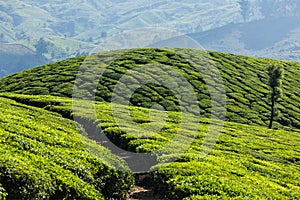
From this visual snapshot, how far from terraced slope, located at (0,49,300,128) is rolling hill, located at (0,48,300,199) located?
40cm

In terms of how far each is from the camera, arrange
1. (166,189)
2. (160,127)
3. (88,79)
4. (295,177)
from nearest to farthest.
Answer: (166,189)
(295,177)
(160,127)
(88,79)

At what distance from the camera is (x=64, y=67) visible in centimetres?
11412

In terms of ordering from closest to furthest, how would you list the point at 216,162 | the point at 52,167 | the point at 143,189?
1. the point at 52,167
2. the point at 143,189
3. the point at 216,162

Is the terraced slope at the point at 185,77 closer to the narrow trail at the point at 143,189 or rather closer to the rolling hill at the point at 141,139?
the rolling hill at the point at 141,139

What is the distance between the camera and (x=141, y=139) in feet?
131

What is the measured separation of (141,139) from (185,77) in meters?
72.9

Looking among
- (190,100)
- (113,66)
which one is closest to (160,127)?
(190,100)

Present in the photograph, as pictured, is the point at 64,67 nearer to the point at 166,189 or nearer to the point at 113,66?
the point at 113,66

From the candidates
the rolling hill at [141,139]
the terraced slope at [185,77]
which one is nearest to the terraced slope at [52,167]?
the rolling hill at [141,139]

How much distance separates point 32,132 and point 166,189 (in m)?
11.1

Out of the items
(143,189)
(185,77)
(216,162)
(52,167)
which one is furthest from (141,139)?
(185,77)

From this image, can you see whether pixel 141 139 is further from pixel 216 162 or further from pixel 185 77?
pixel 185 77

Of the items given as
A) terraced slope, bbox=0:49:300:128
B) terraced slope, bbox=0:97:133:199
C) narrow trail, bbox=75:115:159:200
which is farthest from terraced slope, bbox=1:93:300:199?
terraced slope, bbox=0:49:300:128

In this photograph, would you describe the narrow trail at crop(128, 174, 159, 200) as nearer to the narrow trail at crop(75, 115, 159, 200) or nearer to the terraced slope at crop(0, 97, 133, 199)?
the narrow trail at crop(75, 115, 159, 200)
